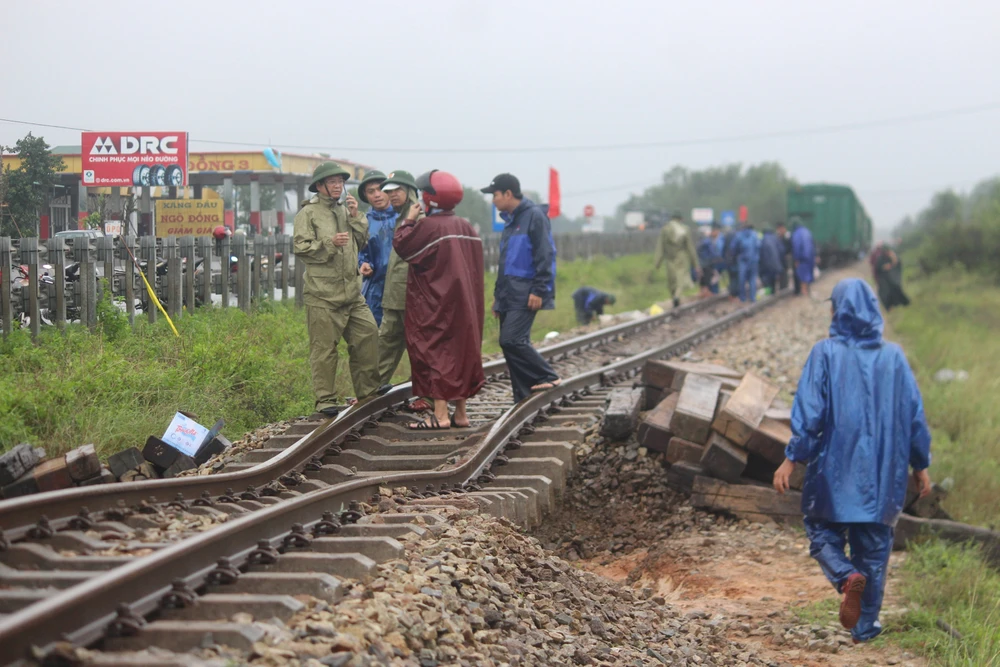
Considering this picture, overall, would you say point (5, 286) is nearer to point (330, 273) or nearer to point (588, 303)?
point (330, 273)

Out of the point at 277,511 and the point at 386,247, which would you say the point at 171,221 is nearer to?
the point at 386,247

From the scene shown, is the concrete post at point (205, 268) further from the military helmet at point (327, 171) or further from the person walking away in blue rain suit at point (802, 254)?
the person walking away in blue rain suit at point (802, 254)

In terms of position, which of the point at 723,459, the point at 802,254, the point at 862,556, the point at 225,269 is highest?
the point at 802,254

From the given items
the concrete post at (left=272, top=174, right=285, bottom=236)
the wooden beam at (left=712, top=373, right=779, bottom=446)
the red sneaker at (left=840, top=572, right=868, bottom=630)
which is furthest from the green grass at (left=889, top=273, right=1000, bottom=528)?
the concrete post at (left=272, top=174, right=285, bottom=236)

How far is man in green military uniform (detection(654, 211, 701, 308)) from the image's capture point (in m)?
20.8

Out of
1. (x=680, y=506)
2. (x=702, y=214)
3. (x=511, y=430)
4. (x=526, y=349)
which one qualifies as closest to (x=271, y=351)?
(x=526, y=349)

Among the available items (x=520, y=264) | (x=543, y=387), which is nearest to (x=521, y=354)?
(x=543, y=387)

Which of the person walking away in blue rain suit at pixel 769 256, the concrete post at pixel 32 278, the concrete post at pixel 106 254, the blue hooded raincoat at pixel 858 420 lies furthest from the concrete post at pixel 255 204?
the person walking away in blue rain suit at pixel 769 256

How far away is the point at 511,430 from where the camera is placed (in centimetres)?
770

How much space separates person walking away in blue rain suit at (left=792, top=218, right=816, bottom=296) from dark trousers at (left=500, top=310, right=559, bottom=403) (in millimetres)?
17410

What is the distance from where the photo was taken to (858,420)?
5.30 m

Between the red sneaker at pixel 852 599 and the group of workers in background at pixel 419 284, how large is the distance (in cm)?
320

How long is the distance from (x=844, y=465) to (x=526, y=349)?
3742mm

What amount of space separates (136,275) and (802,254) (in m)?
18.0
